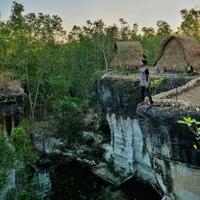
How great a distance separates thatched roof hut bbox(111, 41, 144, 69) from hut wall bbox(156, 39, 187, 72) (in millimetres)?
6593

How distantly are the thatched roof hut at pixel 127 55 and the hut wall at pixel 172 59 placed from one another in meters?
6.59

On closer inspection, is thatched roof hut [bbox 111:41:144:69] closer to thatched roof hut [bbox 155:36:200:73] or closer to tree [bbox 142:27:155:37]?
thatched roof hut [bbox 155:36:200:73]

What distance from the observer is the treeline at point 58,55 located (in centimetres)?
2708

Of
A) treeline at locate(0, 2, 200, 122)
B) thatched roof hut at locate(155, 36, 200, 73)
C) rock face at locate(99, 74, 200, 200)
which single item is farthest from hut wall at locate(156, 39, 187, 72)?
rock face at locate(99, 74, 200, 200)

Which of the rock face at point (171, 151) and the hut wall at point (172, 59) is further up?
the hut wall at point (172, 59)

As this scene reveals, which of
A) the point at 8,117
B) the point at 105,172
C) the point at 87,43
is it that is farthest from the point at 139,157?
the point at 87,43

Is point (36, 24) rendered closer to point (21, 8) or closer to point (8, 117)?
point (21, 8)

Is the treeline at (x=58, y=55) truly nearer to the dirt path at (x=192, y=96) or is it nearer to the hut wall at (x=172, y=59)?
the hut wall at (x=172, y=59)

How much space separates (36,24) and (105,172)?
13370 millimetres

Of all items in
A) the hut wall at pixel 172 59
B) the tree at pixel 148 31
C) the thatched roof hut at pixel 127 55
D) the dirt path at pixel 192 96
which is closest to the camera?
the dirt path at pixel 192 96

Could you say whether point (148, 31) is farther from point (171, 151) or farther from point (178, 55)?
point (171, 151)

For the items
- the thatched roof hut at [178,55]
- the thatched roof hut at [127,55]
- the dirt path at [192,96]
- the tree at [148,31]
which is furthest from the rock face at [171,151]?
the tree at [148,31]

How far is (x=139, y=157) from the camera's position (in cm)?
2286

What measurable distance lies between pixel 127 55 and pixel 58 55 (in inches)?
247
